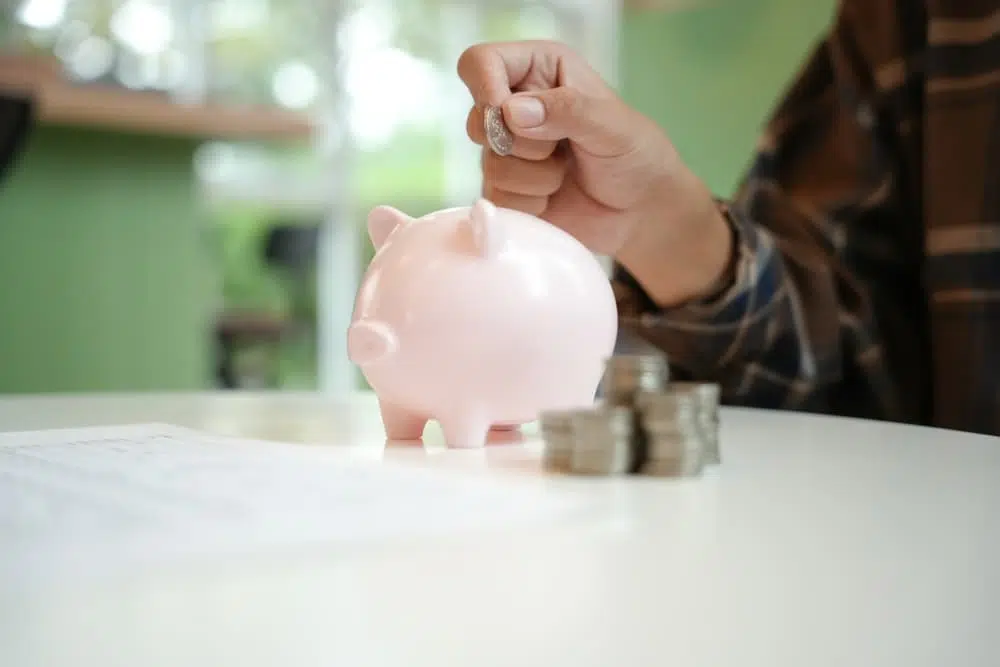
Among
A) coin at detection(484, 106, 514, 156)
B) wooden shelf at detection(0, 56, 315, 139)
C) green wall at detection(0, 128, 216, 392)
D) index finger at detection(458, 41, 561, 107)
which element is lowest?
green wall at detection(0, 128, 216, 392)

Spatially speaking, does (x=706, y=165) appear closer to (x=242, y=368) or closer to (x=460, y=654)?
(x=460, y=654)

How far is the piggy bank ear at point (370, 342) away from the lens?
52 centimetres

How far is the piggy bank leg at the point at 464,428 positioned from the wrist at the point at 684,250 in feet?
1.29

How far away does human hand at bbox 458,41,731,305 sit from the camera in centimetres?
68

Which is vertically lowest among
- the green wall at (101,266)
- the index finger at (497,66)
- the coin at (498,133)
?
the green wall at (101,266)

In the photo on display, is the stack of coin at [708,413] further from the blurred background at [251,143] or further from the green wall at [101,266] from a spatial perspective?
the green wall at [101,266]

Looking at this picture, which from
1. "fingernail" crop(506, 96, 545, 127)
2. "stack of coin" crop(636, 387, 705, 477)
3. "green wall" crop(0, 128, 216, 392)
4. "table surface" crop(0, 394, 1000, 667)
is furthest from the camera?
"green wall" crop(0, 128, 216, 392)

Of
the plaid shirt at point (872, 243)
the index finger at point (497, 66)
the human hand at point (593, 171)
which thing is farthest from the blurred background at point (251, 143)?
the index finger at point (497, 66)

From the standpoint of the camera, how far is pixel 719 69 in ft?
7.11

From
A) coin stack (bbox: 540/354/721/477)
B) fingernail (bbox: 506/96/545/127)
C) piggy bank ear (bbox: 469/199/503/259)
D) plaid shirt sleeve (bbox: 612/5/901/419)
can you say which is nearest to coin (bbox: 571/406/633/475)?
coin stack (bbox: 540/354/721/477)

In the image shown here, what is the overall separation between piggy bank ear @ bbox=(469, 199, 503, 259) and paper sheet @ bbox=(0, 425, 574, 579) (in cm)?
13

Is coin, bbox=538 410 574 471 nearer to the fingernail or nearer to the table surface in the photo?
the table surface

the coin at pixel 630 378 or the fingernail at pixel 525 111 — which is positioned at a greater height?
the fingernail at pixel 525 111

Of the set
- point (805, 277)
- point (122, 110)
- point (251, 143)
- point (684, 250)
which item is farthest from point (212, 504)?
point (251, 143)
